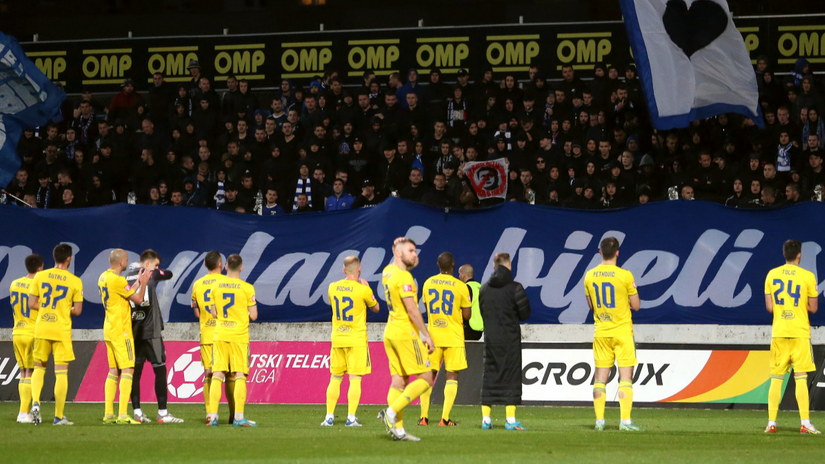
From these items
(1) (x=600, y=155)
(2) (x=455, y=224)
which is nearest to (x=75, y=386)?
(2) (x=455, y=224)

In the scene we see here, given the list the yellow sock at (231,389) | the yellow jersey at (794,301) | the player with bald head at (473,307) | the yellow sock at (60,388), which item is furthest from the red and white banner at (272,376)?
the yellow jersey at (794,301)

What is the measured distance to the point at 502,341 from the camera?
43.5ft

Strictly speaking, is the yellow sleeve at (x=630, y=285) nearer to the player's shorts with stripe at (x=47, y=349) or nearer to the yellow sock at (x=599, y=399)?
the yellow sock at (x=599, y=399)

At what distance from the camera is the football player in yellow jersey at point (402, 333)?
11.0 metres

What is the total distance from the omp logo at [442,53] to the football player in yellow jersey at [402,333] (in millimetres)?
12587

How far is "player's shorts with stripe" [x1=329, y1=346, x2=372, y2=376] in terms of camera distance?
1369 cm

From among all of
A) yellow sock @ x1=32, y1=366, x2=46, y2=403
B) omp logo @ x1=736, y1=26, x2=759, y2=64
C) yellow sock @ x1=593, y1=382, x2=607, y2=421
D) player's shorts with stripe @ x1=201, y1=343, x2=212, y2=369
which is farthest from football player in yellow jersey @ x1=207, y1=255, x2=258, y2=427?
omp logo @ x1=736, y1=26, x2=759, y2=64

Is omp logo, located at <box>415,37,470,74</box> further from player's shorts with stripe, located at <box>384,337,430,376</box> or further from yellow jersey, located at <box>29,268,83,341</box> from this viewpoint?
player's shorts with stripe, located at <box>384,337,430,376</box>

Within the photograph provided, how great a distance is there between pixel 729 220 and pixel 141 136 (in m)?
11.9

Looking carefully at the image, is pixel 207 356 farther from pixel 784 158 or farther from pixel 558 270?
pixel 784 158

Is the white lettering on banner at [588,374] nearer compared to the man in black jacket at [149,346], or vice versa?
the man in black jacket at [149,346]

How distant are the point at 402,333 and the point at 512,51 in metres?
12.7

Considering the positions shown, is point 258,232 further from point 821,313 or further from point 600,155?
point 821,313

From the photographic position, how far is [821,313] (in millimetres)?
17172
